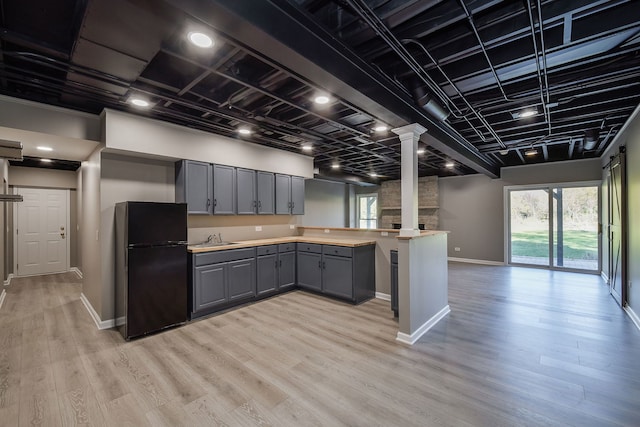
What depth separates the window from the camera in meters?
10.4

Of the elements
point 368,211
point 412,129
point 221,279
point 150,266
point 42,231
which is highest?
point 412,129

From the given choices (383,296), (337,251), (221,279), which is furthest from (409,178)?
(221,279)

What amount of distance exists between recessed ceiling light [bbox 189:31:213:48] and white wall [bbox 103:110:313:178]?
2.05m

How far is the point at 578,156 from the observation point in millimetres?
6539

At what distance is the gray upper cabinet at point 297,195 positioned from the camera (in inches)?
223

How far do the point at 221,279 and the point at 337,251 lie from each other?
1.77 meters

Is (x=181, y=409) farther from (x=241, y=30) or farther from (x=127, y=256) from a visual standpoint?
(x=241, y=30)

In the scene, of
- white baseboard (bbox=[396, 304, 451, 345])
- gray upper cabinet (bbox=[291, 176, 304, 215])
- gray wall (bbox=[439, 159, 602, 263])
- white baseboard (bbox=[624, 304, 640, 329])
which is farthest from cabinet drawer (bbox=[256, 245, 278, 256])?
gray wall (bbox=[439, 159, 602, 263])

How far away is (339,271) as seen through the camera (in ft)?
14.5

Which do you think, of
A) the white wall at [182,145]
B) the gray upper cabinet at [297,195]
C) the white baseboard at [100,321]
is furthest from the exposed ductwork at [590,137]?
the white baseboard at [100,321]

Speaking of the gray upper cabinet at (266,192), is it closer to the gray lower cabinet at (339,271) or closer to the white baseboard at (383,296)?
the gray lower cabinet at (339,271)

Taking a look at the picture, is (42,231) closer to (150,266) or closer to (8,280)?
(8,280)

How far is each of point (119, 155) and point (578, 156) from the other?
9136 millimetres

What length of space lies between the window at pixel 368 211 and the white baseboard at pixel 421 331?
21.6 ft
